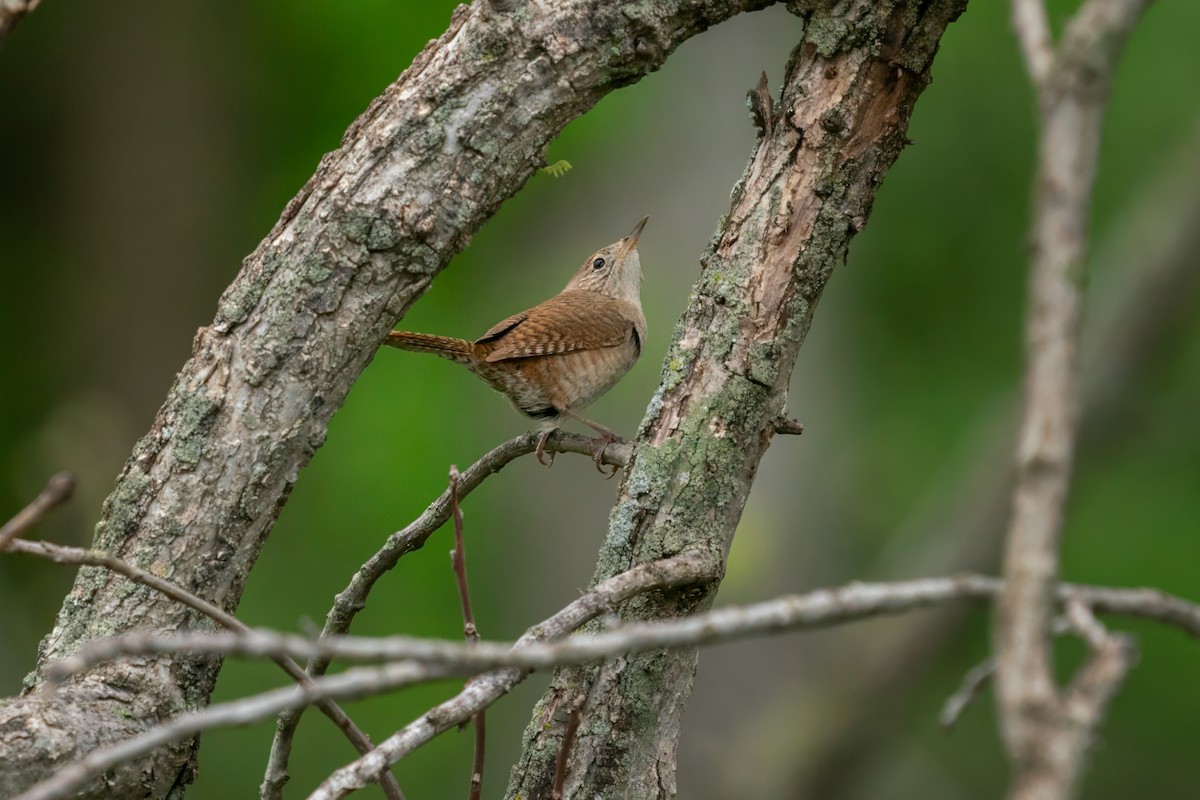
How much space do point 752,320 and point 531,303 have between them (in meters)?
5.99

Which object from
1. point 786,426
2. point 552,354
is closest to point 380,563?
point 786,426

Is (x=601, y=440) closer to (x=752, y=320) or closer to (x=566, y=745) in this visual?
(x=752, y=320)

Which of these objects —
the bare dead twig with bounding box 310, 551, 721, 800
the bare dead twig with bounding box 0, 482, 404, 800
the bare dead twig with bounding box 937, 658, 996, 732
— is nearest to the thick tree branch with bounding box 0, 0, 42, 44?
the bare dead twig with bounding box 0, 482, 404, 800

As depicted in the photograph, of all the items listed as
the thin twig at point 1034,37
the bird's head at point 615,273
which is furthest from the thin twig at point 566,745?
the bird's head at point 615,273

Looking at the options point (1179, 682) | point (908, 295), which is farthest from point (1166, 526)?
point (908, 295)

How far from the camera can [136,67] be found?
29.7 feet

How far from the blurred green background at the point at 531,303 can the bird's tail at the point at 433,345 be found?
2.54 meters

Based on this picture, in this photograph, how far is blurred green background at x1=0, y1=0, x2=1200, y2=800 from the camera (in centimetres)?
774

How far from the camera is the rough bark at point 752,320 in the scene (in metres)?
2.47

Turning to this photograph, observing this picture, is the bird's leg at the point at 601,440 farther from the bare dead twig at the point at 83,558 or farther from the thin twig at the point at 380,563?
the bare dead twig at the point at 83,558

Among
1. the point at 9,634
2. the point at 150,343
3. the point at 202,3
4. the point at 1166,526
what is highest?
the point at 202,3

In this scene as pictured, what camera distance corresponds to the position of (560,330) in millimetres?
4777

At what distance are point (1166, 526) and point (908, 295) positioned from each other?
2.48 m

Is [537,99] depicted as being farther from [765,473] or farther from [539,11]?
[765,473]
